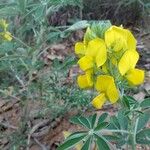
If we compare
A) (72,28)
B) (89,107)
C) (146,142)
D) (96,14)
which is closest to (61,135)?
(89,107)

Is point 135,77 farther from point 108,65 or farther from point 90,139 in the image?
point 90,139

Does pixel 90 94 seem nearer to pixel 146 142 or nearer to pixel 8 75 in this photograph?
pixel 8 75

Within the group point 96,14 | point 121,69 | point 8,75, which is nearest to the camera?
point 121,69

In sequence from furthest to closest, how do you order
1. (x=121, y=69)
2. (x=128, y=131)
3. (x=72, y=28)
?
(x=72, y=28), (x=128, y=131), (x=121, y=69)

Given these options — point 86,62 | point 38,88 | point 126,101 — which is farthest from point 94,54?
point 38,88

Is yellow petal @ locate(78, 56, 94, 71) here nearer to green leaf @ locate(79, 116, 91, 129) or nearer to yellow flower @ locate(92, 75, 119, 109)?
yellow flower @ locate(92, 75, 119, 109)

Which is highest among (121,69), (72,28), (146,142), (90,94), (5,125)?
(121,69)

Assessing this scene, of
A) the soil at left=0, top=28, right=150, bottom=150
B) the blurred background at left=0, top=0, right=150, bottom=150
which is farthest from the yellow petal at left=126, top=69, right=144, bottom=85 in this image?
the soil at left=0, top=28, right=150, bottom=150
